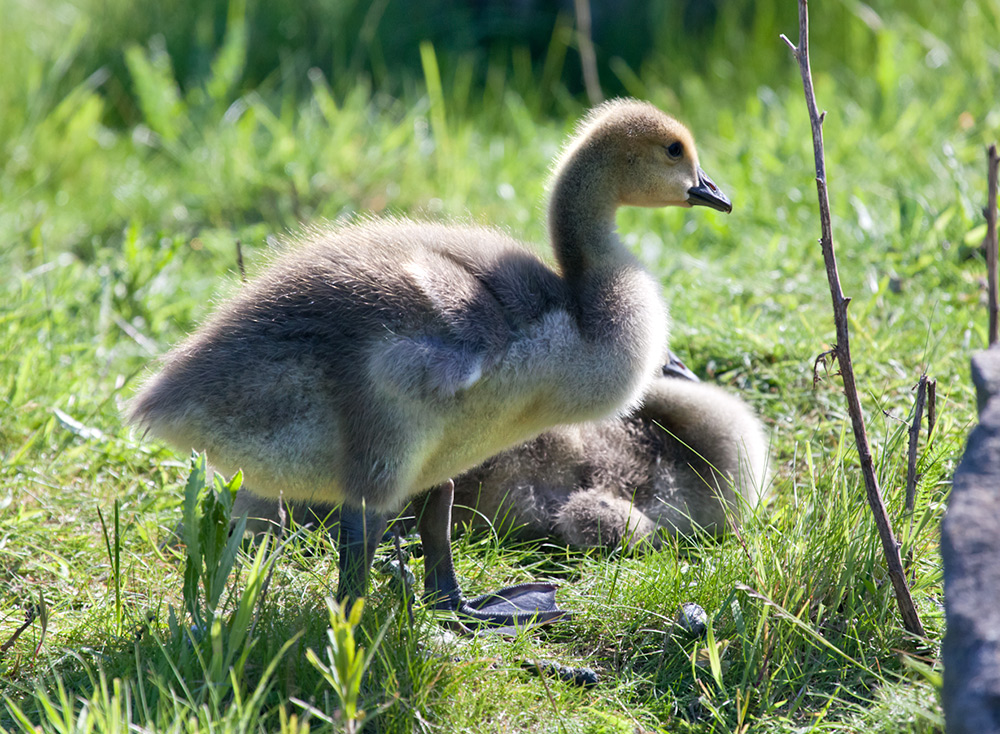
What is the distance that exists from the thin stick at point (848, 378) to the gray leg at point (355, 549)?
120 centimetres

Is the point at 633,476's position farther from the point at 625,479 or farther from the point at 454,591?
the point at 454,591

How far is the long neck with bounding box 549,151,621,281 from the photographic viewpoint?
10.1 ft

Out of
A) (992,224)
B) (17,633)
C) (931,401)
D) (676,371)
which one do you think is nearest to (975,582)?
(992,224)

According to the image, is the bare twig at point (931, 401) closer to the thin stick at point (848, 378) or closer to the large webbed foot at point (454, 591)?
the thin stick at point (848, 378)

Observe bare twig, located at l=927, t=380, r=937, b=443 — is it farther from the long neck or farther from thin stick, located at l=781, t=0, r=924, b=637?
the long neck

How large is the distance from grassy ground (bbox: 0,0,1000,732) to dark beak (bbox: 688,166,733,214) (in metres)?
0.76

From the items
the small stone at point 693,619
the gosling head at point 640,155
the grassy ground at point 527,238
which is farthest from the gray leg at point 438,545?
the gosling head at point 640,155

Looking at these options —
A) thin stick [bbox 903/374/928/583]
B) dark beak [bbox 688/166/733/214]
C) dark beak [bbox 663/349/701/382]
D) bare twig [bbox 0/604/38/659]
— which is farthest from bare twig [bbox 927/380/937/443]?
bare twig [bbox 0/604/38/659]

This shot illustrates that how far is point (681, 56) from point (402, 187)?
2611 millimetres

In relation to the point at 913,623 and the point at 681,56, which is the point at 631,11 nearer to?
the point at 681,56

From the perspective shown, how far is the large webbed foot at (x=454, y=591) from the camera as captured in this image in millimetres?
2908

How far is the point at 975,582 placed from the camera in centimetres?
200

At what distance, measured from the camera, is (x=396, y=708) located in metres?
2.43

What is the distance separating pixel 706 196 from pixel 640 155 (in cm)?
27
